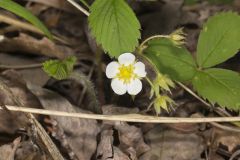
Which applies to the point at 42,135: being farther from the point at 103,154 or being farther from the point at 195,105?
the point at 195,105

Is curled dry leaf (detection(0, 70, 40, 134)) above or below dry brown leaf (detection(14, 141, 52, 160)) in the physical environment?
above

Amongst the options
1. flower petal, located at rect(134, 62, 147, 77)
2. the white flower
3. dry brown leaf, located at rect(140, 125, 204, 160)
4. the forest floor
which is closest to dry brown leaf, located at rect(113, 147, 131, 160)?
the forest floor

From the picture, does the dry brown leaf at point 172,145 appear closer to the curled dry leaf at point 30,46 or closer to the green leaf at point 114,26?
the green leaf at point 114,26

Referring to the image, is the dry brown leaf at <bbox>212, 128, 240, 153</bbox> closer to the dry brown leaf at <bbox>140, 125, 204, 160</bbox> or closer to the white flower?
the dry brown leaf at <bbox>140, 125, 204, 160</bbox>

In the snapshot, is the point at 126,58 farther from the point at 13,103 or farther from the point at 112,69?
the point at 13,103

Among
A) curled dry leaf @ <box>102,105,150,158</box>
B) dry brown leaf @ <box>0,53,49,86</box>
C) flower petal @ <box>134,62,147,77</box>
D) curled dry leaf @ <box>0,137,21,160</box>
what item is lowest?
curled dry leaf @ <box>0,137,21,160</box>

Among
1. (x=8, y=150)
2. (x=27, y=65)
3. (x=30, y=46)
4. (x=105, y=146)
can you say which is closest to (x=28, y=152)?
(x=8, y=150)

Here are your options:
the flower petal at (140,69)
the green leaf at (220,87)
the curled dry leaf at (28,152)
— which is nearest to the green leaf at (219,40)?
the green leaf at (220,87)
